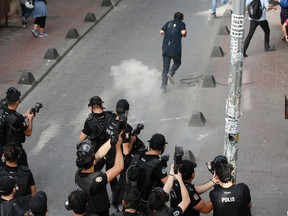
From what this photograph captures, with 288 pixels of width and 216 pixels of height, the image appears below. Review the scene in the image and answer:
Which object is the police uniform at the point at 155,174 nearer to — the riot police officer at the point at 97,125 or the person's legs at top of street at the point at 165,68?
the riot police officer at the point at 97,125

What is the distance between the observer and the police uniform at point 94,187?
7.61 m

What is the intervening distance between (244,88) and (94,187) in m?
6.82

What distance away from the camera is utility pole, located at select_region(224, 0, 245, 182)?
8.41m

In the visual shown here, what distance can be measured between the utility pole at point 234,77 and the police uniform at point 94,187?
186 cm

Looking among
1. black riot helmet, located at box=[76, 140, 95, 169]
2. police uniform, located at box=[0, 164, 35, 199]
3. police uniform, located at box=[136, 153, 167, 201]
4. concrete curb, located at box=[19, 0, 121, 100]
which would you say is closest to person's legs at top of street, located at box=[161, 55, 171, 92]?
concrete curb, located at box=[19, 0, 121, 100]

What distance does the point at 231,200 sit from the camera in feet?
24.0

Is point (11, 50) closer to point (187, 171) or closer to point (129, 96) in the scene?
point (129, 96)

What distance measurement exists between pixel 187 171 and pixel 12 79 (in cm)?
788

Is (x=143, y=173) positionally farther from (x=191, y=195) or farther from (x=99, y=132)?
(x=99, y=132)

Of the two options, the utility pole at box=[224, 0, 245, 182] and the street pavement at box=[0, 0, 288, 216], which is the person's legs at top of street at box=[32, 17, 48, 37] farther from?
the utility pole at box=[224, 0, 245, 182]

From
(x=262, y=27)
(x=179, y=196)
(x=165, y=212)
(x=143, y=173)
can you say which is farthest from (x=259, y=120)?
(x=165, y=212)

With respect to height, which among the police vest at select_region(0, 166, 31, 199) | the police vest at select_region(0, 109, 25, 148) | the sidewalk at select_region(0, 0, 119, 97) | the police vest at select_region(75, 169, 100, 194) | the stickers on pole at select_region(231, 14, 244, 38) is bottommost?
the sidewalk at select_region(0, 0, 119, 97)

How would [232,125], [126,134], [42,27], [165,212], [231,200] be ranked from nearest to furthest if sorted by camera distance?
[165,212], [231,200], [126,134], [232,125], [42,27]

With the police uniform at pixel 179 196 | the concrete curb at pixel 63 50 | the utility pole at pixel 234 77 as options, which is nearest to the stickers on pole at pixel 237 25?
the utility pole at pixel 234 77
